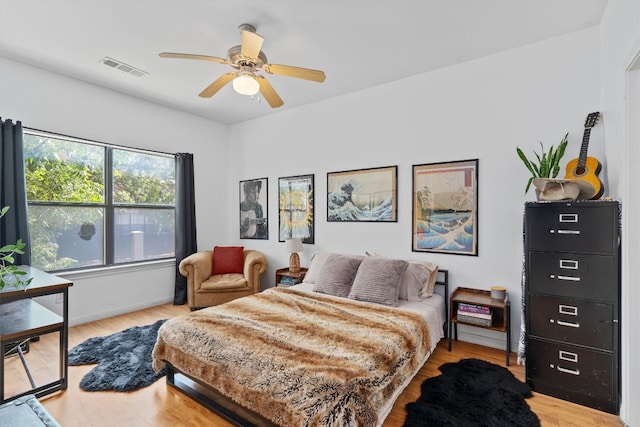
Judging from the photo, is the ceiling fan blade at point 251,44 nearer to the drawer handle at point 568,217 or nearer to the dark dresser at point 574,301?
the dark dresser at point 574,301

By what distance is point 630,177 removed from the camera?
1926 millimetres

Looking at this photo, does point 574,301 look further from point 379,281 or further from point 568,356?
point 379,281

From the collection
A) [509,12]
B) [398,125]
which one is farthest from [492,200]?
[509,12]

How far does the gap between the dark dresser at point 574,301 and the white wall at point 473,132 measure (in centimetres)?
62

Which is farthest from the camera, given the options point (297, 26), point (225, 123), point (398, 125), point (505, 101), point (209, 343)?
point (225, 123)

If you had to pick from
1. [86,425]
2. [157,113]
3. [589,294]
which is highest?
[157,113]

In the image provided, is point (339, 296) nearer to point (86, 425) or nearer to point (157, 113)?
point (86, 425)

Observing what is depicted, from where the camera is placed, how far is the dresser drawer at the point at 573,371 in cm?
208

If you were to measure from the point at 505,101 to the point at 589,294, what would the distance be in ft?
6.12

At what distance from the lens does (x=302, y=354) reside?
185 cm

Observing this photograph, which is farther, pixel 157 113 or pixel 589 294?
pixel 157 113

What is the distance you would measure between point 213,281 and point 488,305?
11.0ft

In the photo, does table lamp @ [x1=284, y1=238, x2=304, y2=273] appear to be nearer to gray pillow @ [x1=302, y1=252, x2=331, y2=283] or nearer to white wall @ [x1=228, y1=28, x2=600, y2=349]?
white wall @ [x1=228, y1=28, x2=600, y2=349]

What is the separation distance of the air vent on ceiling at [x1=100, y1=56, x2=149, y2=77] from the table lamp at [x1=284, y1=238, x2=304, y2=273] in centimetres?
264
